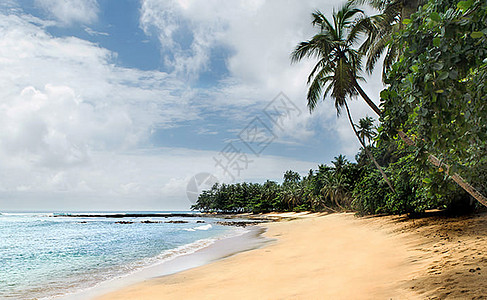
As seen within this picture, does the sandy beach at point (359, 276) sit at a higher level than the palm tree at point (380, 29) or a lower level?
lower

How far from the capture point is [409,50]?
3.12 metres

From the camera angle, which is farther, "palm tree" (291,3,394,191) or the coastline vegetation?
"palm tree" (291,3,394,191)

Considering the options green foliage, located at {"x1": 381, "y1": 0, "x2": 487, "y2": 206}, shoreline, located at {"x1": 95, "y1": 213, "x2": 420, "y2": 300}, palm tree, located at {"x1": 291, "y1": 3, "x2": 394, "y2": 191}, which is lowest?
shoreline, located at {"x1": 95, "y1": 213, "x2": 420, "y2": 300}

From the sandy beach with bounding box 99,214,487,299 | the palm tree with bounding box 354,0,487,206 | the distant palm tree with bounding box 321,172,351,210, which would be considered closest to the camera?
the sandy beach with bounding box 99,214,487,299

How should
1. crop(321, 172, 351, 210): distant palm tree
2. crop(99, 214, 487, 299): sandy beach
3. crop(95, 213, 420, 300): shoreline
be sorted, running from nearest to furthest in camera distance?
1. crop(99, 214, 487, 299): sandy beach
2. crop(95, 213, 420, 300): shoreline
3. crop(321, 172, 351, 210): distant palm tree

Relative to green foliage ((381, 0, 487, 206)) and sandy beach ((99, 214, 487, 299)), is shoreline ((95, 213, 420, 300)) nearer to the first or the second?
sandy beach ((99, 214, 487, 299))

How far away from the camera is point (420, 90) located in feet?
9.26

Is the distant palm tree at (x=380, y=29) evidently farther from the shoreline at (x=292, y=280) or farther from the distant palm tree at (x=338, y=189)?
the distant palm tree at (x=338, y=189)

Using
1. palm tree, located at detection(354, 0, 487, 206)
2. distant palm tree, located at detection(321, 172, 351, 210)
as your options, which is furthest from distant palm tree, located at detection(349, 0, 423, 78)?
distant palm tree, located at detection(321, 172, 351, 210)

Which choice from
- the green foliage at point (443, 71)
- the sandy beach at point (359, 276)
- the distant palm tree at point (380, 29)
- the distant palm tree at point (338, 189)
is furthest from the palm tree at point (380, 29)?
the distant palm tree at point (338, 189)

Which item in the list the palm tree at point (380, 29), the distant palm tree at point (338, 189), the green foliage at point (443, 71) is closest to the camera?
the green foliage at point (443, 71)

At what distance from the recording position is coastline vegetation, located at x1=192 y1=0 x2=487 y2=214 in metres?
2.73

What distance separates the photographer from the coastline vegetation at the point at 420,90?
2.73 m

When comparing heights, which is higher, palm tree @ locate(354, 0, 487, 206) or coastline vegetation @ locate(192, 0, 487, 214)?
palm tree @ locate(354, 0, 487, 206)
